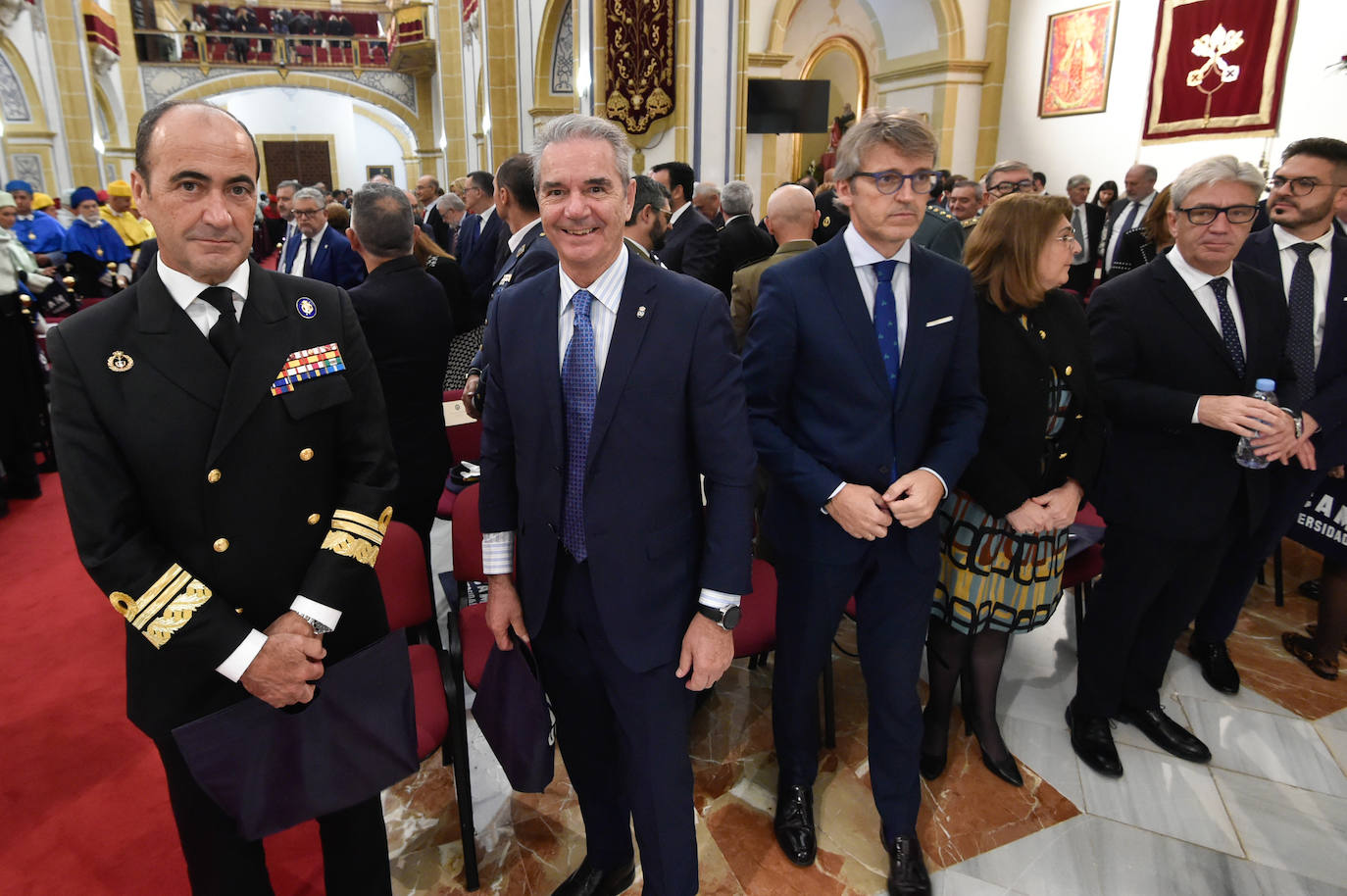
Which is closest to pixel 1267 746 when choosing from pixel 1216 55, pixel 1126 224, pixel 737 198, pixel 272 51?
pixel 737 198

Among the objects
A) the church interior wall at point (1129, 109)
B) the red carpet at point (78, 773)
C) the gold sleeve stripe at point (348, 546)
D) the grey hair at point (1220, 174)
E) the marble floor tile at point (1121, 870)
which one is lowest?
the red carpet at point (78, 773)

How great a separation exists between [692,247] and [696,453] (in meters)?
3.27

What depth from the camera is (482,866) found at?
2.04 m

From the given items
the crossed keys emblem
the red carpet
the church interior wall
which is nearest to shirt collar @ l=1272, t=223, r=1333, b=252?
the red carpet

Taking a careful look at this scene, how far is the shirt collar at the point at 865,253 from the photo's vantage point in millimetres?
1776

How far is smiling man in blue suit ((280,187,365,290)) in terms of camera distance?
4.70 meters

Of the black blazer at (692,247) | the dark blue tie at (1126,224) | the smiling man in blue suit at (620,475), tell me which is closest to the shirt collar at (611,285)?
the smiling man in blue suit at (620,475)

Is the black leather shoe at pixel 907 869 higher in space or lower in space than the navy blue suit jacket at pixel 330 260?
lower

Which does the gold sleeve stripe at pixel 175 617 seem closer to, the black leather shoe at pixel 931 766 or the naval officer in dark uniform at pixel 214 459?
Result: the naval officer in dark uniform at pixel 214 459

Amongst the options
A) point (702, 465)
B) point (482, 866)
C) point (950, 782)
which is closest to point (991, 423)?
point (702, 465)

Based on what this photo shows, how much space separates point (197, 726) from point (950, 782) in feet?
6.57

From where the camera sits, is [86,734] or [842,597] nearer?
[842,597]

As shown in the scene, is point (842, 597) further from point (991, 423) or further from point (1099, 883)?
point (1099, 883)

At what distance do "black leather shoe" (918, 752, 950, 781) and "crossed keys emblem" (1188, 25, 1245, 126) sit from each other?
8.31m
